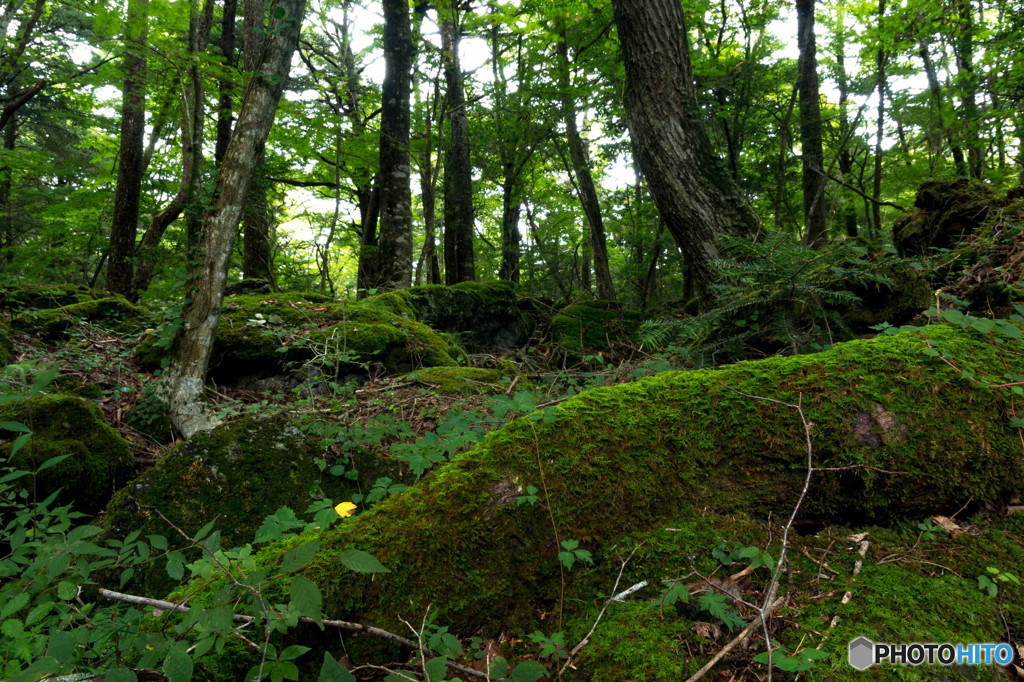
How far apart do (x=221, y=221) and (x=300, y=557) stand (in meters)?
3.70

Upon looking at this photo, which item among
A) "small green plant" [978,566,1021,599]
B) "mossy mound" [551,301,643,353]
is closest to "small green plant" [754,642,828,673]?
"small green plant" [978,566,1021,599]

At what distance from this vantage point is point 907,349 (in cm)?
224

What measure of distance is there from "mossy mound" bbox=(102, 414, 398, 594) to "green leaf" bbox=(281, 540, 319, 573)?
1.68 meters

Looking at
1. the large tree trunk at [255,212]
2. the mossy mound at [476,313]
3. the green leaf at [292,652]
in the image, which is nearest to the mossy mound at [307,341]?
the mossy mound at [476,313]

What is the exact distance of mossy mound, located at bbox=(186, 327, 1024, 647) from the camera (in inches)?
68.9

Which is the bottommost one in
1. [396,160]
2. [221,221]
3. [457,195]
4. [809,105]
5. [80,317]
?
[80,317]

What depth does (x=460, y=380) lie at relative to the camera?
4629 mm

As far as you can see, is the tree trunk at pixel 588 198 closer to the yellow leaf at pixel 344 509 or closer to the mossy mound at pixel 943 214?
the mossy mound at pixel 943 214

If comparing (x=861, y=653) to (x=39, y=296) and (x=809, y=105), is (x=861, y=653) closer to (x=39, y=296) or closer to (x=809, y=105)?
(x=39, y=296)

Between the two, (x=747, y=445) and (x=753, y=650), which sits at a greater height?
(x=747, y=445)

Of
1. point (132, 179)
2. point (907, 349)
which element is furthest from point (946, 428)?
point (132, 179)

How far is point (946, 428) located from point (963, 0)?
1275 cm

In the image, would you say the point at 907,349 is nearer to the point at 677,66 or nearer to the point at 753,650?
the point at 753,650

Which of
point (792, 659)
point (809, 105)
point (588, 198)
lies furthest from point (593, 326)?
point (792, 659)
